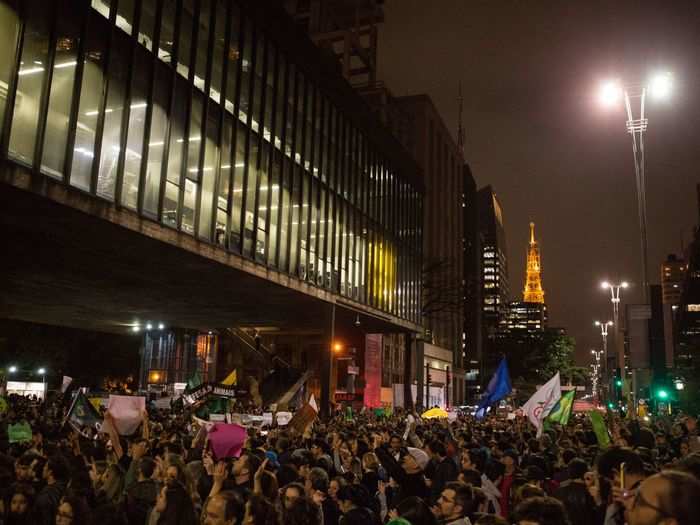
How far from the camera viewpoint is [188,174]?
77.5 feet

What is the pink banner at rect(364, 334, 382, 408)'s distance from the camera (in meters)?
57.1

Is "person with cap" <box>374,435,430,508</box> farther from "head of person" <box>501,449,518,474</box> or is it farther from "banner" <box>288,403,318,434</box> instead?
"banner" <box>288,403,318,434</box>

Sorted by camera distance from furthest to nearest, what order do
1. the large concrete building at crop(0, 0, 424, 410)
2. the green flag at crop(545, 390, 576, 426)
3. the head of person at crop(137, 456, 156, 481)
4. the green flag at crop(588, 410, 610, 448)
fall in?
the large concrete building at crop(0, 0, 424, 410)
the green flag at crop(545, 390, 576, 426)
the green flag at crop(588, 410, 610, 448)
the head of person at crop(137, 456, 156, 481)

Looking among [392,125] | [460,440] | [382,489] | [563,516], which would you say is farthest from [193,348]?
[563,516]

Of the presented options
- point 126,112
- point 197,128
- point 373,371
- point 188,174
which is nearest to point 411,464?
point 126,112

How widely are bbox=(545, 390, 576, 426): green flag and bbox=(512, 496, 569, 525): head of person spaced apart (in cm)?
1328

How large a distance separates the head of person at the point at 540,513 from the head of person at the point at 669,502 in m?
1.06

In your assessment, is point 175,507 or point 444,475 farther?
point 444,475

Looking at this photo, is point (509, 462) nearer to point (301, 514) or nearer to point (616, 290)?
point (301, 514)

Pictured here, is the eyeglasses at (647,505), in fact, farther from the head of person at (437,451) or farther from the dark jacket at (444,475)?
the head of person at (437,451)

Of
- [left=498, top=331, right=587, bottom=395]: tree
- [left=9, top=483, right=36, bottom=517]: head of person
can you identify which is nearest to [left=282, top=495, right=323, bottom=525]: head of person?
[left=9, top=483, right=36, bottom=517]: head of person

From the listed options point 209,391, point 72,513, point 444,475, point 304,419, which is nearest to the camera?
point 72,513

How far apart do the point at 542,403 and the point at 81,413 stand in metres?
11.2

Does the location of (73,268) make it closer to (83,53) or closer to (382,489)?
(83,53)
